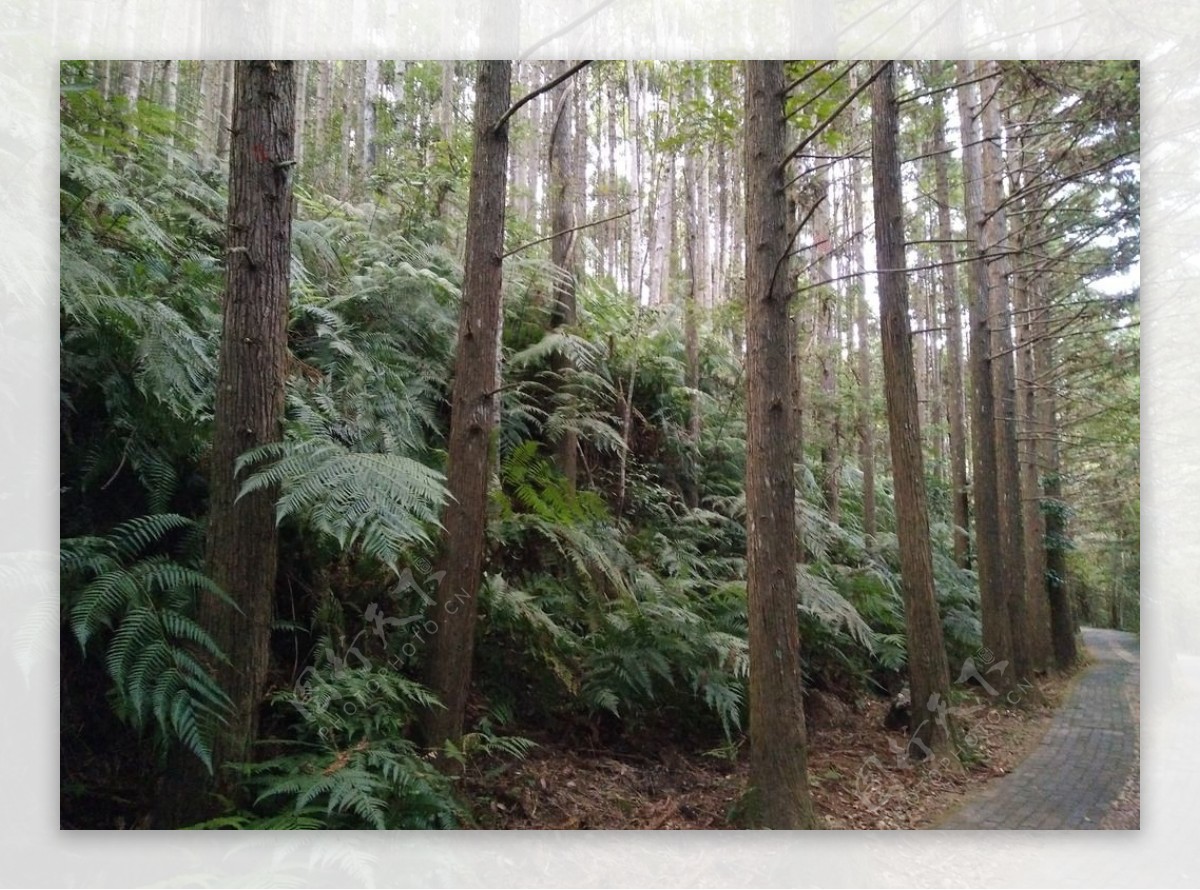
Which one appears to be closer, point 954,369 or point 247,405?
point 247,405

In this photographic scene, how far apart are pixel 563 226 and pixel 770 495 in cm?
298

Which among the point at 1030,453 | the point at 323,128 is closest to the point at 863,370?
the point at 1030,453

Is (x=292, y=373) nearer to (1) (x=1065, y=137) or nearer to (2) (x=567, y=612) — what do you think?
(2) (x=567, y=612)

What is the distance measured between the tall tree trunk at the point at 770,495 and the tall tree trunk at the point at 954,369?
2.31m

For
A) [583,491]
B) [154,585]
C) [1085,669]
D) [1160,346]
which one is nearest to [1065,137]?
[1160,346]

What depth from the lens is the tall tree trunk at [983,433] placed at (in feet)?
15.7

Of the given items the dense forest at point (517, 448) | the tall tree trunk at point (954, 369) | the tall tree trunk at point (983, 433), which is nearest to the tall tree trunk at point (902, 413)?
the dense forest at point (517, 448)

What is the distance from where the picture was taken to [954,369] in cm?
749

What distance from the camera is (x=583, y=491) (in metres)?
4.21

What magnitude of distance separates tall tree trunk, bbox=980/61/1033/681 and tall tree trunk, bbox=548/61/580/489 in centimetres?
243

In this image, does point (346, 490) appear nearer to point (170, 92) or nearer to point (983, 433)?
point (170, 92)

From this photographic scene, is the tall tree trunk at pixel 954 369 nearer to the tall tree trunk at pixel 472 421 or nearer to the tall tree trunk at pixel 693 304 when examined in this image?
the tall tree trunk at pixel 693 304

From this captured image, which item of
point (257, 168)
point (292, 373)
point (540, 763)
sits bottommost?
point (540, 763)

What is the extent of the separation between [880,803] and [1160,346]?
2215 mm
